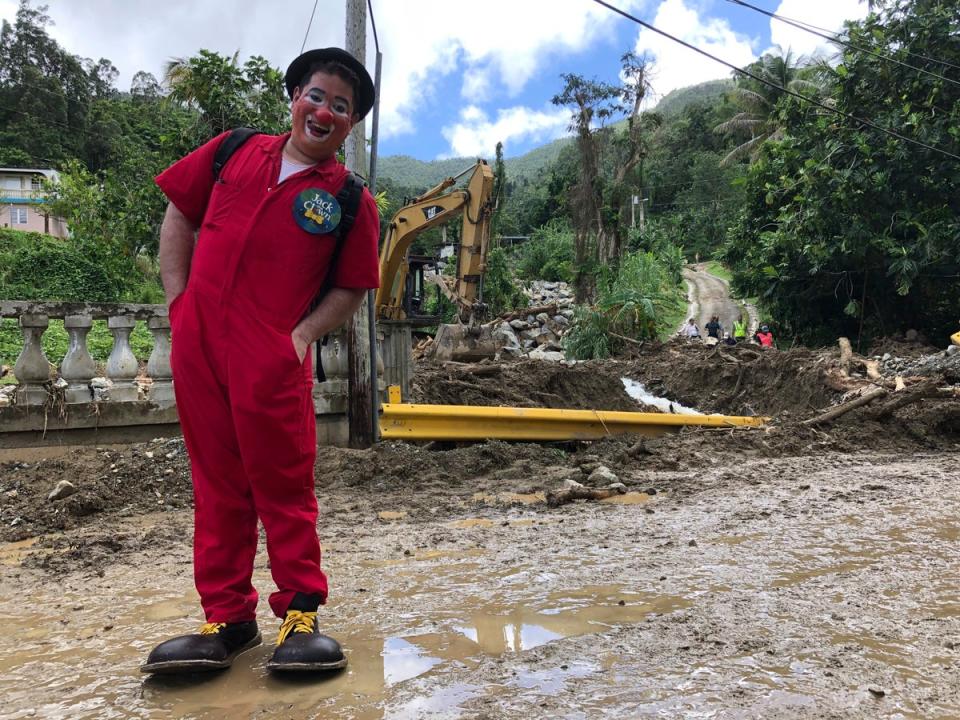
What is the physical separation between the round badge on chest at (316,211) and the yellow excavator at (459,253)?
832 centimetres

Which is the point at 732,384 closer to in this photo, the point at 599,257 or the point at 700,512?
the point at 700,512

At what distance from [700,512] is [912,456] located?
2888mm

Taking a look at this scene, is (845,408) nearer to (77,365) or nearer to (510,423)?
(510,423)

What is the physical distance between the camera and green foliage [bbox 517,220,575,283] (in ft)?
116

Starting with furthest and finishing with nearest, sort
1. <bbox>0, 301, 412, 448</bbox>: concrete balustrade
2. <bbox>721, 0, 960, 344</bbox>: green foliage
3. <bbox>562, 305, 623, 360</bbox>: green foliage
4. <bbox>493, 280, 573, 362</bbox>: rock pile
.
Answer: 1. <bbox>493, 280, 573, 362</bbox>: rock pile
2. <bbox>562, 305, 623, 360</bbox>: green foliage
3. <bbox>721, 0, 960, 344</bbox>: green foliage
4. <bbox>0, 301, 412, 448</bbox>: concrete balustrade

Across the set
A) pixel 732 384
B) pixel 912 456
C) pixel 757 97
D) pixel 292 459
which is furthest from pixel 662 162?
pixel 292 459

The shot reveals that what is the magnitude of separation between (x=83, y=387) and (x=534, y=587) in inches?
157

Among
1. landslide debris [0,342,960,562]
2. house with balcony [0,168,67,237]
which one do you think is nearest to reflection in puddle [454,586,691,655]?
landslide debris [0,342,960,562]

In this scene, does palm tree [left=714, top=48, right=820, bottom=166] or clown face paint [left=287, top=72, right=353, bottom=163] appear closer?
clown face paint [left=287, top=72, right=353, bottom=163]

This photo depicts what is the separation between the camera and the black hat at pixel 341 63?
2.31m

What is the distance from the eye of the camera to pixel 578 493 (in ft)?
15.0

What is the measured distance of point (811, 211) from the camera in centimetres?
1373

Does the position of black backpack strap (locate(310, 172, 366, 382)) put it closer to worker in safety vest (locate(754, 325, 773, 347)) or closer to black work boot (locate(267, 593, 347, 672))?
black work boot (locate(267, 593, 347, 672))

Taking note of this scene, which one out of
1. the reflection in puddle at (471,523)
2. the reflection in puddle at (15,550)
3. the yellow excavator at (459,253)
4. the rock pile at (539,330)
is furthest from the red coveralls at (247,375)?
the rock pile at (539,330)
